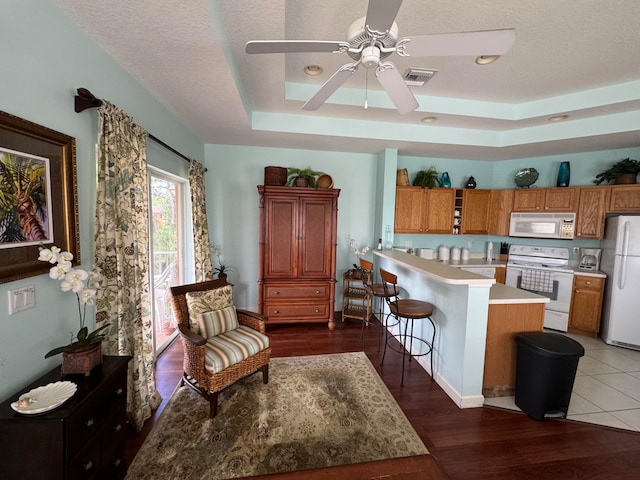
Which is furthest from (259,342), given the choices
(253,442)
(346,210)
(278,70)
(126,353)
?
(346,210)

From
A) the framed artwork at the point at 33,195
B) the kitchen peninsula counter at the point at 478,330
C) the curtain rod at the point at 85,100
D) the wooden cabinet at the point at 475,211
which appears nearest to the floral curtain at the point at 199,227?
the curtain rod at the point at 85,100

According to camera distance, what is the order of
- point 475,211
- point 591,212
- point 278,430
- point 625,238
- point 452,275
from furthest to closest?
point 475,211 < point 591,212 < point 625,238 < point 452,275 < point 278,430

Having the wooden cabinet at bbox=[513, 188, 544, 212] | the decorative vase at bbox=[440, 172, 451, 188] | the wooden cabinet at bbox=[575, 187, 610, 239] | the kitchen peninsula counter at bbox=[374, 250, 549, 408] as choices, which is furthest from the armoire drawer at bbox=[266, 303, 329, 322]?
the wooden cabinet at bbox=[575, 187, 610, 239]

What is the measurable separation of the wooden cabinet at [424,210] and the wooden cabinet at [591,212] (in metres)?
1.64

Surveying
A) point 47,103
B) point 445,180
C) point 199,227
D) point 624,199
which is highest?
point 445,180

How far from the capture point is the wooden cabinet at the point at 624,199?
11.1ft

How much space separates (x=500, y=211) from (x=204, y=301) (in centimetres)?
456

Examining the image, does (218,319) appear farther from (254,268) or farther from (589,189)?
(589,189)

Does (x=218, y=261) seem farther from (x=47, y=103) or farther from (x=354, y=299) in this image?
(x=47, y=103)

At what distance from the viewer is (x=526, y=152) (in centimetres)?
393

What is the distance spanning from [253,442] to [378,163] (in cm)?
384

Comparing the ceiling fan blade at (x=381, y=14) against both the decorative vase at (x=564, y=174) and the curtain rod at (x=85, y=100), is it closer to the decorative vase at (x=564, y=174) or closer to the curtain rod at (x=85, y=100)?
the curtain rod at (x=85, y=100)

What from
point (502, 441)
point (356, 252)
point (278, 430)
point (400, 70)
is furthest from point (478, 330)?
point (400, 70)

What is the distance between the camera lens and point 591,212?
3652 mm
